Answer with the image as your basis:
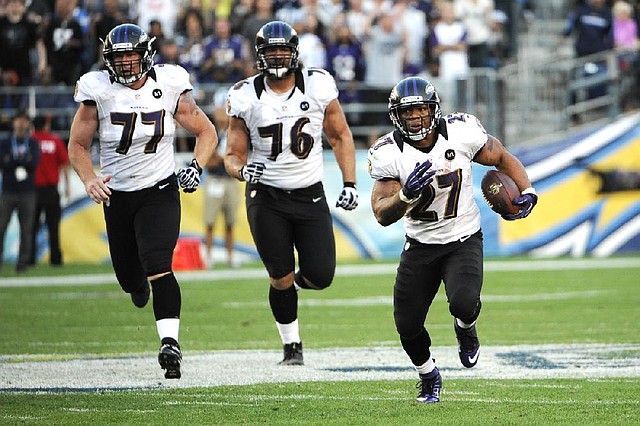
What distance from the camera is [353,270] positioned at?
14.7 meters

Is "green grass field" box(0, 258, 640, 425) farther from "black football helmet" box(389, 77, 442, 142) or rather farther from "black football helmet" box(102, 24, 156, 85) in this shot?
"black football helmet" box(102, 24, 156, 85)

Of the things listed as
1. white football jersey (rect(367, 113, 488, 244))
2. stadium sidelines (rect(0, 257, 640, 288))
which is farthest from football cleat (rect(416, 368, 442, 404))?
stadium sidelines (rect(0, 257, 640, 288))

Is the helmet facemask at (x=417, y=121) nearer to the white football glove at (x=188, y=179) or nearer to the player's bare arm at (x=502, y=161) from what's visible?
the player's bare arm at (x=502, y=161)

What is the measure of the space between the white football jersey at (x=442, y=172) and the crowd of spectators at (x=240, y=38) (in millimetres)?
9344

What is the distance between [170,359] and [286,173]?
5.13 feet

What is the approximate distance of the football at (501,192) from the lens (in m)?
6.36

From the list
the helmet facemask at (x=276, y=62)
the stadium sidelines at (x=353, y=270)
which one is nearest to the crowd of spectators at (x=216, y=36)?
the stadium sidelines at (x=353, y=270)

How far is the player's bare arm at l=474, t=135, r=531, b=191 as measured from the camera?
635cm

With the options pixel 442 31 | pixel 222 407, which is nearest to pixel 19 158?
pixel 442 31

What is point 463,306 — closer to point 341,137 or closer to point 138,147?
point 341,137

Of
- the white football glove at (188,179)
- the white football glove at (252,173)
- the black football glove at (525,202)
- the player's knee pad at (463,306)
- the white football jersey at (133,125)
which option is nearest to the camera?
the player's knee pad at (463,306)

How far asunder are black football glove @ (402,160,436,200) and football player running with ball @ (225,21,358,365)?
5.93 ft

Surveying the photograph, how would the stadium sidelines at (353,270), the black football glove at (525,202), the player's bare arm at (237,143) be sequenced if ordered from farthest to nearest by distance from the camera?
the stadium sidelines at (353,270) → the player's bare arm at (237,143) → the black football glove at (525,202)

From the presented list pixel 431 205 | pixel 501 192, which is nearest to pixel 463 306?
pixel 431 205
